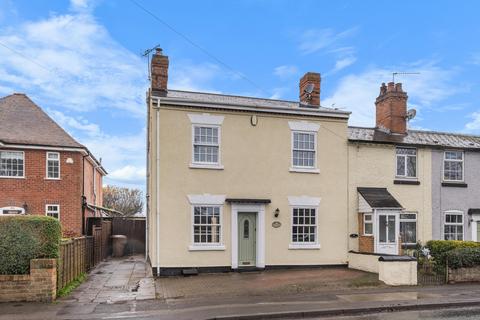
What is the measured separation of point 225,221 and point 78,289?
20.2ft

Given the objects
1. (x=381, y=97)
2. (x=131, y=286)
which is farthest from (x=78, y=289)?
(x=381, y=97)

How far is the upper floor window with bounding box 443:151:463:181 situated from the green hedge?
18.0m

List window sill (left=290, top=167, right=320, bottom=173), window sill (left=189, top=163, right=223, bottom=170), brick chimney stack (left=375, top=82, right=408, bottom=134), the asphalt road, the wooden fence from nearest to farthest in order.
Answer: the asphalt road < the wooden fence < window sill (left=189, top=163, right=223, bottom=170) < window sill (left=290, top=167, right=320, bottom=173) < brick chimney stack (left=375, top=82, right=408, bottom=134)

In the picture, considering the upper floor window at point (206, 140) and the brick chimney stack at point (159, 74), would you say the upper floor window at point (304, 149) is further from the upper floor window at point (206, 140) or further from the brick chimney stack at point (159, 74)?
the brick chimney stack at point (159, 74)

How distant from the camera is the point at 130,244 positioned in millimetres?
27625

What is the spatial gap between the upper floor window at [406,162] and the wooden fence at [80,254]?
1447 cm

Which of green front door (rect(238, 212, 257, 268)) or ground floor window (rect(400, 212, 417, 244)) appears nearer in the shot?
green front door (rect(238, 212, 257, 268))

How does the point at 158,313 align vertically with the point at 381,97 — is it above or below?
below

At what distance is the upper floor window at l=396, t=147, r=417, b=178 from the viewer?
20.9m

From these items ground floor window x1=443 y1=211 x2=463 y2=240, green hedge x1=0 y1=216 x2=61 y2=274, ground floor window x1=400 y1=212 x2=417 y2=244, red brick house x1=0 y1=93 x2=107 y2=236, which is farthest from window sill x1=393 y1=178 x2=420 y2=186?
red brick house x1=0 y1=93 x2=107 y2=236

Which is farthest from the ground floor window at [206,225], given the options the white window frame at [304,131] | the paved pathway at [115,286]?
the white window frame at [304,131]

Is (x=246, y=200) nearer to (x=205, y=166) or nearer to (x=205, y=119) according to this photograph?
(x=205, y=166)

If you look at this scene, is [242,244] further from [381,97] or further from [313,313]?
[381,97]

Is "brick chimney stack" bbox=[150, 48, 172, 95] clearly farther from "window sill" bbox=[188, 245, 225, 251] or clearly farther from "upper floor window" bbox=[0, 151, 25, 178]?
"upper floor window" bbox=[0, 151, 25, 178]
